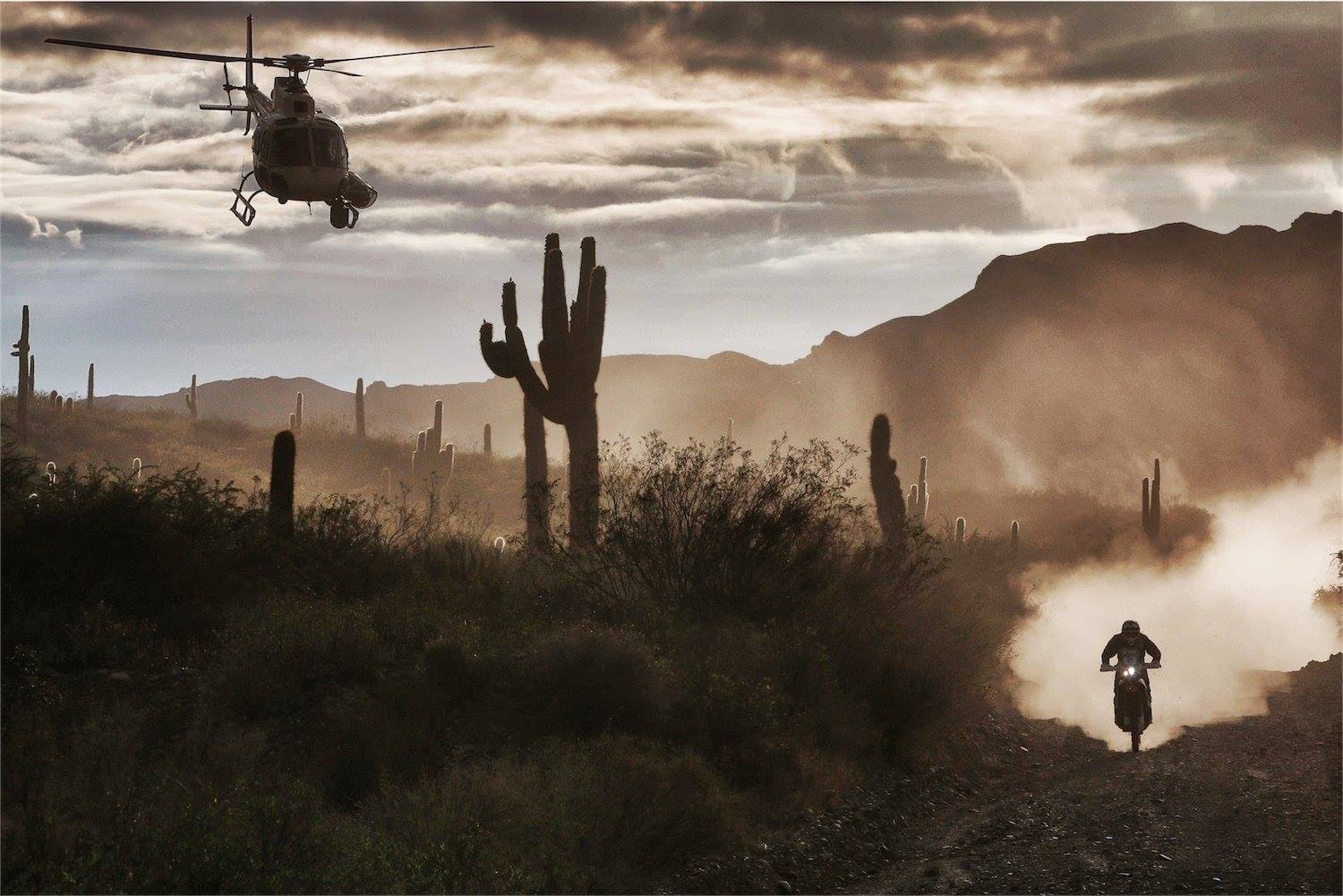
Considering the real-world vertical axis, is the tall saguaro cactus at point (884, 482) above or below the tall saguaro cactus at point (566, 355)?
below

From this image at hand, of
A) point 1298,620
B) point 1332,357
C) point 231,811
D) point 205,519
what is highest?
point 1332,357

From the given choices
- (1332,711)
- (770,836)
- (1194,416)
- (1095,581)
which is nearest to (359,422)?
(1095,581)

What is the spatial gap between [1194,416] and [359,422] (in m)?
52.5

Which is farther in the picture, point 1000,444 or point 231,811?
point 1000,444

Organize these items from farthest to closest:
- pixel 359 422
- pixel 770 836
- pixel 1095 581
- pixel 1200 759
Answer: pixel 359 422 → pixel 1095 581 → pixel 1200 759 → pixel 770 836

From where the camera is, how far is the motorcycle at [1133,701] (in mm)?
17188

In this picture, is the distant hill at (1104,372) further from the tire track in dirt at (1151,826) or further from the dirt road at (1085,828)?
the tire track in dirt at (1151,826)

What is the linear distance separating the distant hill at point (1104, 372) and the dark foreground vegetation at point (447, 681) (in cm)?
5696

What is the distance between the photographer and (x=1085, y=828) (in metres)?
12.8

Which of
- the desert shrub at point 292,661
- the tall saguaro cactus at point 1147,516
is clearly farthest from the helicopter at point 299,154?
the tall saguaro cactus at point 1147,516

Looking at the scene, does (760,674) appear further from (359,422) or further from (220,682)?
(359,422)

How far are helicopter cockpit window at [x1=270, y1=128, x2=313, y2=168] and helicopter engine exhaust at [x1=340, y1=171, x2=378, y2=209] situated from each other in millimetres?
819

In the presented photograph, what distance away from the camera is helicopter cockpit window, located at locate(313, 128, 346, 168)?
22.2 m

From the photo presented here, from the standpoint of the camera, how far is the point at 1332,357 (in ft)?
294
